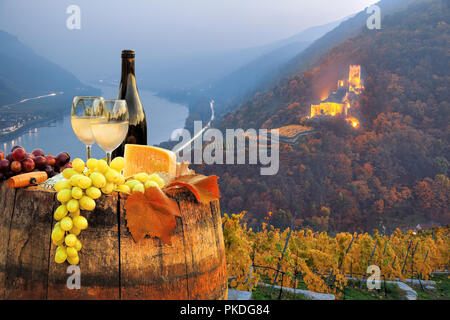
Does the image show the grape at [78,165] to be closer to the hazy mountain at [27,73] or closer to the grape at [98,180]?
the grape at [98,180]

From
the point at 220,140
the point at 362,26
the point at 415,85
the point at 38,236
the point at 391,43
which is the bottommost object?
the point at 38,236

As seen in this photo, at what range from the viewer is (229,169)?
140 ft

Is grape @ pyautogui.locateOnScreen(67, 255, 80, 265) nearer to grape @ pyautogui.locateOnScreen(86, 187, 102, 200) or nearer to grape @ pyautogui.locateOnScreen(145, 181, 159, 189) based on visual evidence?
grape @ pyautogui.locateOnScreen(86, 187, 102, 200)

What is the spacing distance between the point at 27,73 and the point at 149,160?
31.6 m

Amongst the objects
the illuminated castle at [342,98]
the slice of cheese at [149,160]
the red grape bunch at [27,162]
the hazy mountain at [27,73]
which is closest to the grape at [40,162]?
the red grape bunch at [27,162]

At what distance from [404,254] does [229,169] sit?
35575 mm

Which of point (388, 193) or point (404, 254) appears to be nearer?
point (404, 254)

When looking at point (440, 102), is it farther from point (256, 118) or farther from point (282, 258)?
point (282, 258)

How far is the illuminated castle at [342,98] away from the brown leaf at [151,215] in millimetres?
47602

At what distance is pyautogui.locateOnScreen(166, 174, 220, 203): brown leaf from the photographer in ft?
3.57

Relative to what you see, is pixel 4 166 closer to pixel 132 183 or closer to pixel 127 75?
pixel 132 183

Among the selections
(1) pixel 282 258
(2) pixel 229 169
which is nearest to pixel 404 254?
(1) pixel 282 258

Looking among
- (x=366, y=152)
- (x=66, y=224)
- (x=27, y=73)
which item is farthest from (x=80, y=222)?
(x=366, y=152)

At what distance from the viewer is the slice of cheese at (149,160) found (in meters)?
1.26
